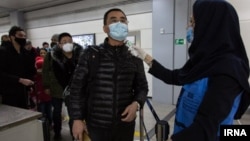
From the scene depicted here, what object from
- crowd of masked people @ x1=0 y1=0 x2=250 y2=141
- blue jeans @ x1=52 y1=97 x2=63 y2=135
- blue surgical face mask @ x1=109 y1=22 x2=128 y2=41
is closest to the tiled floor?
blue jeans @ x1=52 y1=97 x2=63 y2=135

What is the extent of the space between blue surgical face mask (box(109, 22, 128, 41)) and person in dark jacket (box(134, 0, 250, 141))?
1.88ft

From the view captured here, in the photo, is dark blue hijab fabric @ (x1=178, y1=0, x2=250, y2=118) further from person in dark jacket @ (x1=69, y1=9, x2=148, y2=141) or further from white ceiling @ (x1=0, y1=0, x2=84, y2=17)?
white ceiling @ (x1=0, y1=0, x2=84, y2=17)

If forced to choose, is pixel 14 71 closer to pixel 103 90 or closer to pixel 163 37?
pixel 103 90

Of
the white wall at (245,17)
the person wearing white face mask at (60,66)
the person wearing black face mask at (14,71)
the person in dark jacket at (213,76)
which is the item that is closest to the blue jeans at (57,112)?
the person wearing white face mask at (60,66)

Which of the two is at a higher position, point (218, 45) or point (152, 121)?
point (218, 45)

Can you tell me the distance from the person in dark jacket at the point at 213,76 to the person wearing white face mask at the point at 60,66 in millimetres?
1686

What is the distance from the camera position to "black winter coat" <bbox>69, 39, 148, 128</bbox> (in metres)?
1.39

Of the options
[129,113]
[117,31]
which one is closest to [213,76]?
[129,113]

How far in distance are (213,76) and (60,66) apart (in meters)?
1.99

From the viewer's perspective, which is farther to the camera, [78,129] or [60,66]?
[60,66]

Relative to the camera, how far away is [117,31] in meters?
1.50

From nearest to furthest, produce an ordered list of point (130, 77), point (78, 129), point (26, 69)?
point (78, 129) < point (130, 77) < point (26, 69)

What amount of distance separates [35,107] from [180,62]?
296cm

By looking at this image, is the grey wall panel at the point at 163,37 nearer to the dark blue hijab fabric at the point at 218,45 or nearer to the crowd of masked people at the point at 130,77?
the crowd of masked people at the point at 130,77
